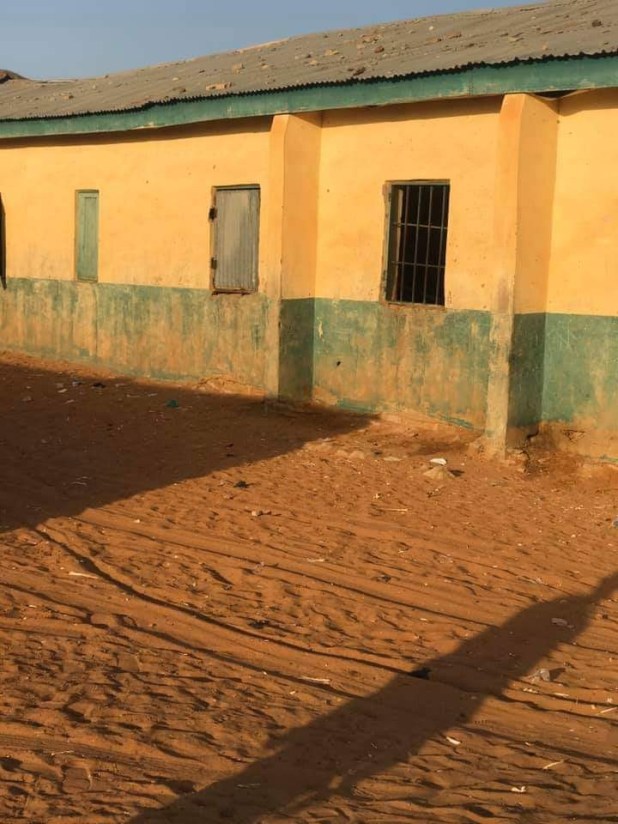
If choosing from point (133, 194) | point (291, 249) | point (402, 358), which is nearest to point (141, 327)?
point (133, 194)

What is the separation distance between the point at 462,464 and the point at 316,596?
391 cm

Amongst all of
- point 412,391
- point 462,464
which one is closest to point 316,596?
point 462,464

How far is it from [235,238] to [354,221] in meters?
1.97

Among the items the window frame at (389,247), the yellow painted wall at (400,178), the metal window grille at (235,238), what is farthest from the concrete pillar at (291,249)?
the window frame at (389,247)

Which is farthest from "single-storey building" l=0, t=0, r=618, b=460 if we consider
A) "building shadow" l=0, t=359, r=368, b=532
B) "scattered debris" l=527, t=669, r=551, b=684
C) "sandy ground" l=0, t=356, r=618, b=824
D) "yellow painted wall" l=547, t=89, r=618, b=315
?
"scattered debris" l=527, t=669, r=551, b=684

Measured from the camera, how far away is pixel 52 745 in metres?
4.56

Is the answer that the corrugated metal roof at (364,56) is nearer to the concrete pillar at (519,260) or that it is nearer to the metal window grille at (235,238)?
the concrete pillar at (519,260)

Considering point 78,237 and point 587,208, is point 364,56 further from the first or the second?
point 78,237

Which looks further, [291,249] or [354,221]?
[291,249]

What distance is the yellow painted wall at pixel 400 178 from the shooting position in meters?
11.0

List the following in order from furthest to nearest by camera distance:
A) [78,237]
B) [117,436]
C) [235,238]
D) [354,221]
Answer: [78,237] < [235,238] < [354,221] < [117,436]

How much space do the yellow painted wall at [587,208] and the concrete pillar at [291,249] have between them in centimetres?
315

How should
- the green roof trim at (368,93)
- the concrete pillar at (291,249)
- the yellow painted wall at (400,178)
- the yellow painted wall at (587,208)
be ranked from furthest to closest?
1. the concrete pillar at (291,249)
2. the yellow painted wall at (400,178)
3. the yellow painted wall at (587,208)
4. the green roof trim at (368,93)

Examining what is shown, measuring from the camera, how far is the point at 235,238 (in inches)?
540
